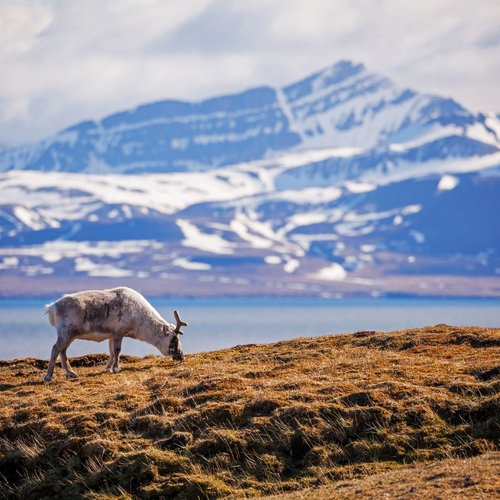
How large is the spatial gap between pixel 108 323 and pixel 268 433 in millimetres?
10552

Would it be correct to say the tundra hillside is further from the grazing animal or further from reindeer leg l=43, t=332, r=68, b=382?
the grazing animal

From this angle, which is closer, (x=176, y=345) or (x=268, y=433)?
(x=268, y=433)

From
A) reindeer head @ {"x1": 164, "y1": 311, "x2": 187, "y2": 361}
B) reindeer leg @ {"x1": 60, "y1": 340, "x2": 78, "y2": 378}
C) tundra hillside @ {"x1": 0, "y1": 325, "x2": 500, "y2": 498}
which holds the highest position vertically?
reindeer head @ {"x1": 164, "y1": 311, "x2": 187, "y2": 361}

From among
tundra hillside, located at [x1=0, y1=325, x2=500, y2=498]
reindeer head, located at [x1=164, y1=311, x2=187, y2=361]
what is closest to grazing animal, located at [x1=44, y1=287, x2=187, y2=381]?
reindeer head, located at [x1=164, y1=311, x2=187, y2=361]

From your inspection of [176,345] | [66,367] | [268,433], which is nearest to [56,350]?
[66,367]

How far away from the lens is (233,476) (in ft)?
79.0

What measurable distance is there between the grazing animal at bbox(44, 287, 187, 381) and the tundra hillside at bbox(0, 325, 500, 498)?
8.96 feet

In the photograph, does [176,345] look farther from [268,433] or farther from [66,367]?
[268,433]

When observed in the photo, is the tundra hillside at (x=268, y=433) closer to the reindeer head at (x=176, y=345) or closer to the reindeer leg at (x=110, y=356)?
the reindeer leg at (x=110, y=356)

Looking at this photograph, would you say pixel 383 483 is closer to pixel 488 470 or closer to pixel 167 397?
pixel 488 470

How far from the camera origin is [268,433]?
25.5 m

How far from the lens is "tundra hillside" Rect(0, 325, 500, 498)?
76.8 ft

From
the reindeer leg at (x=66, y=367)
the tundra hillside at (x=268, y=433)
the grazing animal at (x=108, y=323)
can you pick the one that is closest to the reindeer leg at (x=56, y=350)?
the grazing animal at (x=108, y=323)

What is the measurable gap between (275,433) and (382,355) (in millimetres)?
7543
